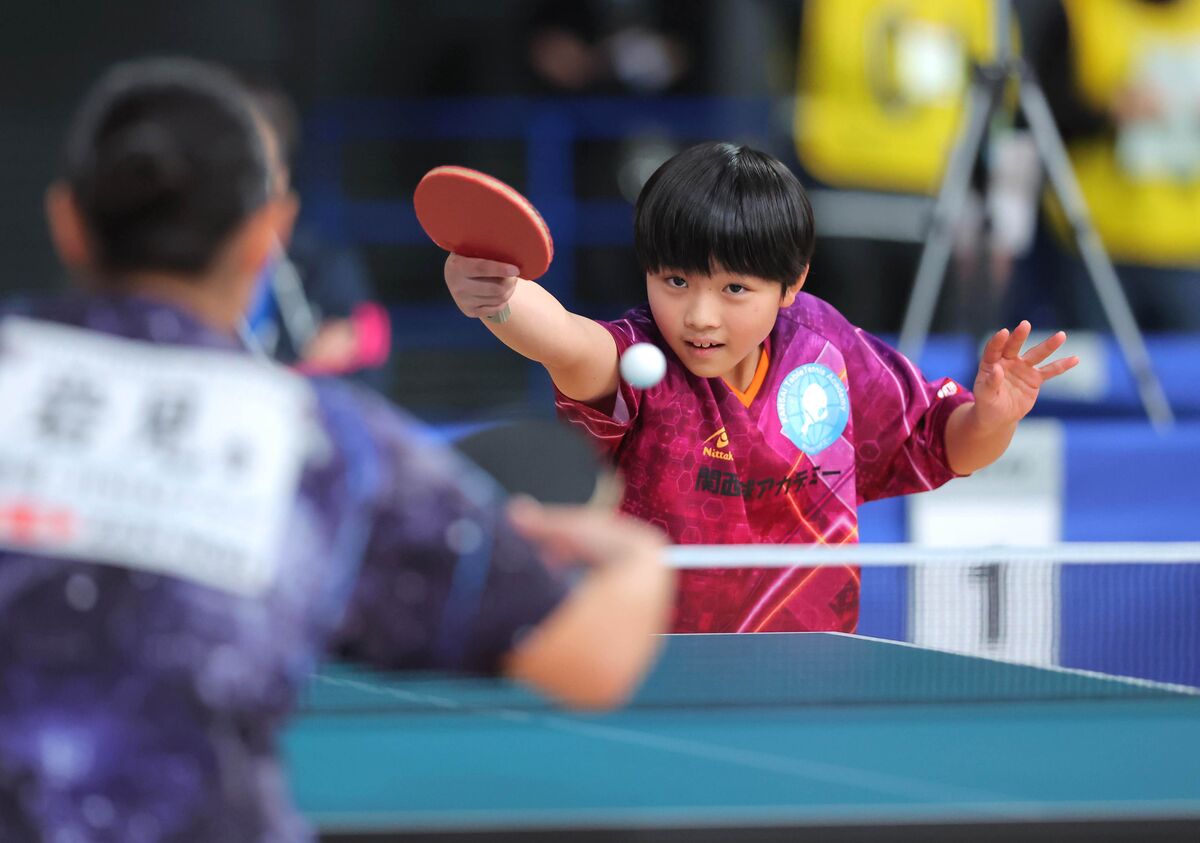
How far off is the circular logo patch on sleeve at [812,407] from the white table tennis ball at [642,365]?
0.34 metres

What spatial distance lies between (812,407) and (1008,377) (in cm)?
34

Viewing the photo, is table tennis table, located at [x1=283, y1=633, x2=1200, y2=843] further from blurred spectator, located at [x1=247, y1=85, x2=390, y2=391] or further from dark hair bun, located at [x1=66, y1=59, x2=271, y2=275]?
blurred spectator, located at [x1=247, y1=85, x2=390, y2=391]

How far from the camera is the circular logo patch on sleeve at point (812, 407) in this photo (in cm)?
283

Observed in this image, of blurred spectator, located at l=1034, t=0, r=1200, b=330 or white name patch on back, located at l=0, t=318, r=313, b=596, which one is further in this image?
blurred spectator, located at l=1034, t=0, r=1200, b=330

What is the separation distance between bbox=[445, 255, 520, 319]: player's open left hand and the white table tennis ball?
0.22 m

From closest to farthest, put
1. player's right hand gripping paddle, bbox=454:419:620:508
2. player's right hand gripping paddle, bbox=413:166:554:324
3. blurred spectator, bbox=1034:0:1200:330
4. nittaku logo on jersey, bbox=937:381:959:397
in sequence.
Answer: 1. player's right hand gripping paddle, bbox=454:419:620:508
2. player's right hand gripping paddle, bbox=413:166:554:324
3. nittaku logo on jersey, bbox=937:381:959:397
4. blurred spectator, bbox=1034:0:1200:330

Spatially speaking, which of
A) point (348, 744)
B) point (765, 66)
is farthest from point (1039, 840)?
point (765, 66)

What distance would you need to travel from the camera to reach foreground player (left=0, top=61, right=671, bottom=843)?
1307 mm

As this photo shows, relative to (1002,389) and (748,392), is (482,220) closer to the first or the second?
(748,392)

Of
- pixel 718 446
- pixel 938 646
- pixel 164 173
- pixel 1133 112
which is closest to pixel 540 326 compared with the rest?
pixel 718 446

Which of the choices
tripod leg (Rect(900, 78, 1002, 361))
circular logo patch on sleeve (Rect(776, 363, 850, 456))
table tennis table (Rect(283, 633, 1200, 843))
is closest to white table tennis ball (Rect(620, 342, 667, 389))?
circular logo patch on sleeve (Rect(776, 363, 850, 456))

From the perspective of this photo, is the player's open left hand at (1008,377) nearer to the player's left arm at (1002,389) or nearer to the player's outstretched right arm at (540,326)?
the player's left arm at (1002,389)

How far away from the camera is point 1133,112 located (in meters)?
5.70

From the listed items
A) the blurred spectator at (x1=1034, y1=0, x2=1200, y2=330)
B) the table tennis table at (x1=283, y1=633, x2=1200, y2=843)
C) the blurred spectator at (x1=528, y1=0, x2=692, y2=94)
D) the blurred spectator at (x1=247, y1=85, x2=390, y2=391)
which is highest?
the blurred spectator at (x1=528, y1=0, x2=692, y2=94)
